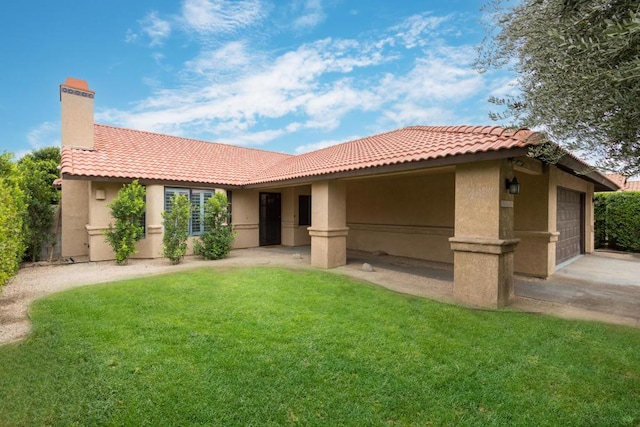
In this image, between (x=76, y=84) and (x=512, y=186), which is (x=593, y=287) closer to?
(x=512, y=186)

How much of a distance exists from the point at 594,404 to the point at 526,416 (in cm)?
89

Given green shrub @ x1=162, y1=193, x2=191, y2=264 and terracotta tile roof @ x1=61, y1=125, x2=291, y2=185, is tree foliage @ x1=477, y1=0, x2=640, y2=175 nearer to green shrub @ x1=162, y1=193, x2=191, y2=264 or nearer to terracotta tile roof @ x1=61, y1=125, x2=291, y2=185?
green shrub @ x1=162, y1=193, x2=191, y2=264

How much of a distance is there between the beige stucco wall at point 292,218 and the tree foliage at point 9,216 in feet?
34.6

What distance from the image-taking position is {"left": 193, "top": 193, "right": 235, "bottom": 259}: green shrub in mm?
12547

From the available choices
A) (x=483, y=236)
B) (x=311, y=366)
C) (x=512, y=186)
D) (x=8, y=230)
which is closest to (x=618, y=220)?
(x=512, y=186)

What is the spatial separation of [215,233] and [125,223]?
3146 mm

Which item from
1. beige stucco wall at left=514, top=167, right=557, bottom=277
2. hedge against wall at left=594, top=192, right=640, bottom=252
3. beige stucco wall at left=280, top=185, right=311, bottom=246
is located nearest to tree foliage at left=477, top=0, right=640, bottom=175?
beige stucco wall at left=514, top=167, right=557, bottom=277

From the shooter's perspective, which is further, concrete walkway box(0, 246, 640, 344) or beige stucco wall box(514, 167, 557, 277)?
beige stucco wall box(514, 167, 557, 277)

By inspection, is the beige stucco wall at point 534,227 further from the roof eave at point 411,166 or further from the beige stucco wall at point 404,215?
the roof eave at point 411,166

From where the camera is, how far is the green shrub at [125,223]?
36.5 feet

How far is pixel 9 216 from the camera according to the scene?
7957mm

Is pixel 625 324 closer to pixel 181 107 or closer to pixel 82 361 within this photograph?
pixel 82 361

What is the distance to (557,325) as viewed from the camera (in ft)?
18.1

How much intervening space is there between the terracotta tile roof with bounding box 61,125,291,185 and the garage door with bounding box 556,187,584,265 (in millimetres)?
13084
